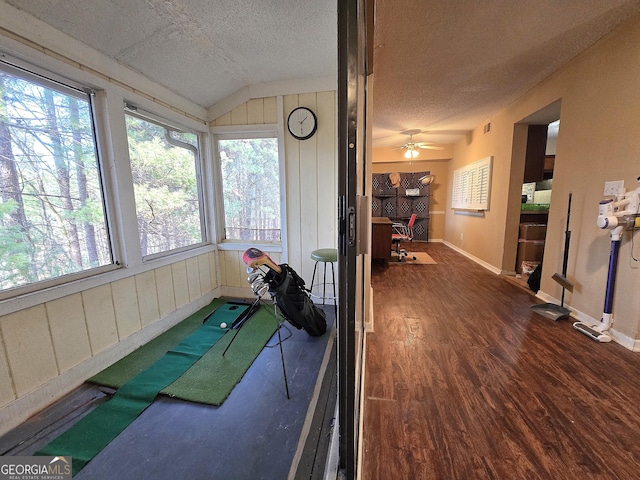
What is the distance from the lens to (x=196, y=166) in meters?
2.95

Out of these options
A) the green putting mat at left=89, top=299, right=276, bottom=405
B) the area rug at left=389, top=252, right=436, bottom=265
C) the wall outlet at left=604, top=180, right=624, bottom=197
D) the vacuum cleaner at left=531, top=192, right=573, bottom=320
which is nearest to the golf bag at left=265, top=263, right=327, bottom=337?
the green putting mat at left=89, top=299, right=276, bottom=405

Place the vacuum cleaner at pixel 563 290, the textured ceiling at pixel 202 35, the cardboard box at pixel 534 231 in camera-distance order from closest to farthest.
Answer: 1. the textured ceiling at pixel 202 35
2. the vacuum cleaner at pixel 563 290
3. the cardboard box at pixel 534 231

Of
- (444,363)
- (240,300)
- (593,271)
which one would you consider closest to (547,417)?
(444,363)

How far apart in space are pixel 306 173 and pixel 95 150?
1.79 meters

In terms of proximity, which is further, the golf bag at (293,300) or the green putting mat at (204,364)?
the golf bag at (293,300)

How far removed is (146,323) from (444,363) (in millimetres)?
2452

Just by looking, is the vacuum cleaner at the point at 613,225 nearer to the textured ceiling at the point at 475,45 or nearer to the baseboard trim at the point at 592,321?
the baseboard trim at the point at 592,321

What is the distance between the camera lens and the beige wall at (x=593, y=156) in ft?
6.37

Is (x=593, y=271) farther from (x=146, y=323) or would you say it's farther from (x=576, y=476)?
(x=146, y=323)

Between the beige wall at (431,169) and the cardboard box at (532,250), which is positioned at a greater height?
the beige wall at (431,169)

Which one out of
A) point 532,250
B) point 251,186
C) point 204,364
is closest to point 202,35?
point 251,186

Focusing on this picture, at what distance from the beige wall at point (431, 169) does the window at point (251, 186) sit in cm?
427

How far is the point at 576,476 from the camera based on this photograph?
1.09 meters

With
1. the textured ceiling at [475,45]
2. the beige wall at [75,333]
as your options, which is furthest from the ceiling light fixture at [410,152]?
the beige wall at [75,333]
